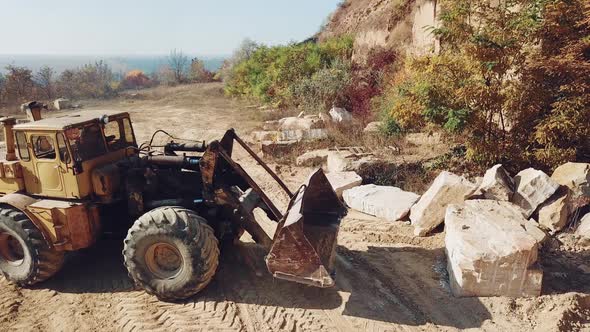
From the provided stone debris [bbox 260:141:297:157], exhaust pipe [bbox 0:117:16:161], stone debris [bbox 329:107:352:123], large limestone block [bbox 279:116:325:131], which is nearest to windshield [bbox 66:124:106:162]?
exhaust pipe [bbox 0:117:16:161]

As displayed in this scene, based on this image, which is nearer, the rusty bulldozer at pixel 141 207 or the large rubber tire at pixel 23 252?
the rusty bulldozer at pixel 141 207

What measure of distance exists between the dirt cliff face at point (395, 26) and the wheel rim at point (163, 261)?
333 inches

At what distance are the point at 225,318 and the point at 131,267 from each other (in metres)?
1.26

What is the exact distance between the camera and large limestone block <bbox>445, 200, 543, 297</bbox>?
4.67 m

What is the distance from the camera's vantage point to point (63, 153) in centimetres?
503

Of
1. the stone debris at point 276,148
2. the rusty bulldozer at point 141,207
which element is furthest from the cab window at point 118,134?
the stone debris at point 276,148

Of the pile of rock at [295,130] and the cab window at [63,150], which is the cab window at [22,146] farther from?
the pile of rock at [295,130]

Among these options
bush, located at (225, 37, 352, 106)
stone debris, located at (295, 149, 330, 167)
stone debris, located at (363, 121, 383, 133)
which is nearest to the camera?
stone debris, located at (295, 149, 330, 167)

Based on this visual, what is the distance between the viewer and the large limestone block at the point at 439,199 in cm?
625

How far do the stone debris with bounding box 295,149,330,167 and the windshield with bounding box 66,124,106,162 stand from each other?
18.0 feet

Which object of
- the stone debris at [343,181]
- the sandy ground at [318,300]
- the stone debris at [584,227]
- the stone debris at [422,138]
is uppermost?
the stone debris at [422,138]

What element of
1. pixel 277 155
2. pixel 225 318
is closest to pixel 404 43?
pixel 277 155

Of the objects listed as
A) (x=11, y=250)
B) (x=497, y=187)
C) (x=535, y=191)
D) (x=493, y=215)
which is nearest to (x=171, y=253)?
(x=11, y=250)

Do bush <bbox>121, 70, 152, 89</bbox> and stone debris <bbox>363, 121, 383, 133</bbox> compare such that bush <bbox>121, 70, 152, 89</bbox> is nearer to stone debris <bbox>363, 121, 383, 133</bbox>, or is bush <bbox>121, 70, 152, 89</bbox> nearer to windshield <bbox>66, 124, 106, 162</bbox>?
stone debris <bbox>363, 121, 383, 133</bbox>
